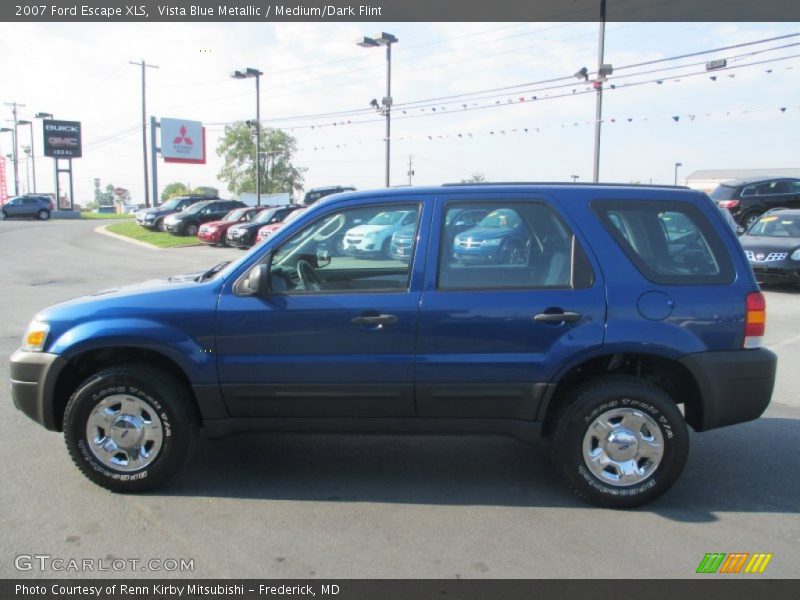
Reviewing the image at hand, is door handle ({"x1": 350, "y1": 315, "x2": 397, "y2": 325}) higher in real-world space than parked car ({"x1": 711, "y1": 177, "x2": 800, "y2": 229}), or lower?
lower

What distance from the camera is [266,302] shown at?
3988 mm

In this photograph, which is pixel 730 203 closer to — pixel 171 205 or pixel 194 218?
pixel 194 218

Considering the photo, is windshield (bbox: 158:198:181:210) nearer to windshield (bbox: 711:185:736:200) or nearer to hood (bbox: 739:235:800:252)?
windshield (bbox: 711:185:736:200)

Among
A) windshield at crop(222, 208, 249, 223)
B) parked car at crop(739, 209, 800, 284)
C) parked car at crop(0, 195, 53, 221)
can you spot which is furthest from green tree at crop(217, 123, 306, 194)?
parked car at crop(739, 209, 800, 284)

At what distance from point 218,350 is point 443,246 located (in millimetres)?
1455

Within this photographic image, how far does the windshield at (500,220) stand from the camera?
412cm

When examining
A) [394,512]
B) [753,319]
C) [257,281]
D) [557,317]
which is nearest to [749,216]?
[753,319]

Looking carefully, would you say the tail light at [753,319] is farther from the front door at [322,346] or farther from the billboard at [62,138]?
the billboard at [62,138]

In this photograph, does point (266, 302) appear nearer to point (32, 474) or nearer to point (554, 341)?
point (554, 341)

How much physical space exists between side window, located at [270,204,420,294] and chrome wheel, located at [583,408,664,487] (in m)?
1.47

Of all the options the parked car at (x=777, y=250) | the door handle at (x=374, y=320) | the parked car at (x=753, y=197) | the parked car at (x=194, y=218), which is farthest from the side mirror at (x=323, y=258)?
the parked car at (x=194, y=218)

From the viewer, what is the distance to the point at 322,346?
397 cm

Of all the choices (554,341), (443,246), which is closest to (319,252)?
(443,246)

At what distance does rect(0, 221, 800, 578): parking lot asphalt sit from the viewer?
3381mm
